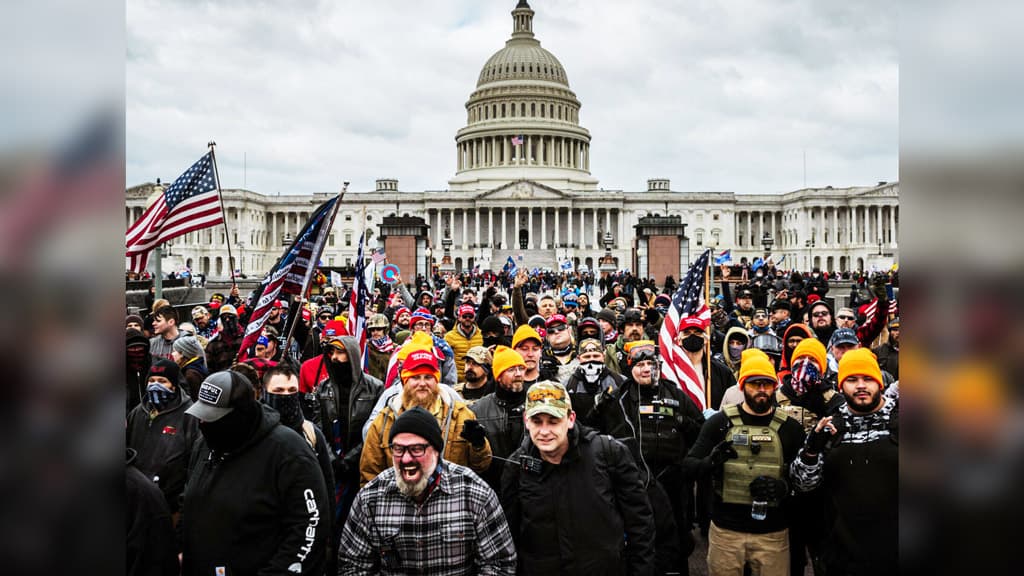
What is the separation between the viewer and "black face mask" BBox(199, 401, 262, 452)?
3.97m

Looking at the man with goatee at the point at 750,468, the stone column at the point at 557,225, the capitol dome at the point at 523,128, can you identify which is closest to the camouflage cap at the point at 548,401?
the man with goatee at the point at 750,468

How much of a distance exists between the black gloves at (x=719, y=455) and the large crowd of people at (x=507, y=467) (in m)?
0.01

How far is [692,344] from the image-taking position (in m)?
8.19

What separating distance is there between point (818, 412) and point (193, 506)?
4.56 m

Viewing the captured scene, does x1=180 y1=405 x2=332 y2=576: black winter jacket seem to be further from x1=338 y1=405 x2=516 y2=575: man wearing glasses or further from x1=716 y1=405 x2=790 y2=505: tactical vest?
x1=716 y1=405 x2=790 y2=505: tactical vest

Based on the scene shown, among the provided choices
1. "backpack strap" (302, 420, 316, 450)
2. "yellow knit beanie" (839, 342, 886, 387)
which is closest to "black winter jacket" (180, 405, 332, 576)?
"backpack strap" (302, 420, 316, 450)

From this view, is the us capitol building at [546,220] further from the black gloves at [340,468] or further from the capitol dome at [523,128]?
the black gloves at [340,468]

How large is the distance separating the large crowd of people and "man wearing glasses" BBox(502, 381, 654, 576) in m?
0.01

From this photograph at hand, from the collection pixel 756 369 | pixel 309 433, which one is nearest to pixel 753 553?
pixel 756 369

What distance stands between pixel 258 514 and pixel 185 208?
7.88 metres

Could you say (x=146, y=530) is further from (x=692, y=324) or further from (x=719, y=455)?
(x=692, y=324)
